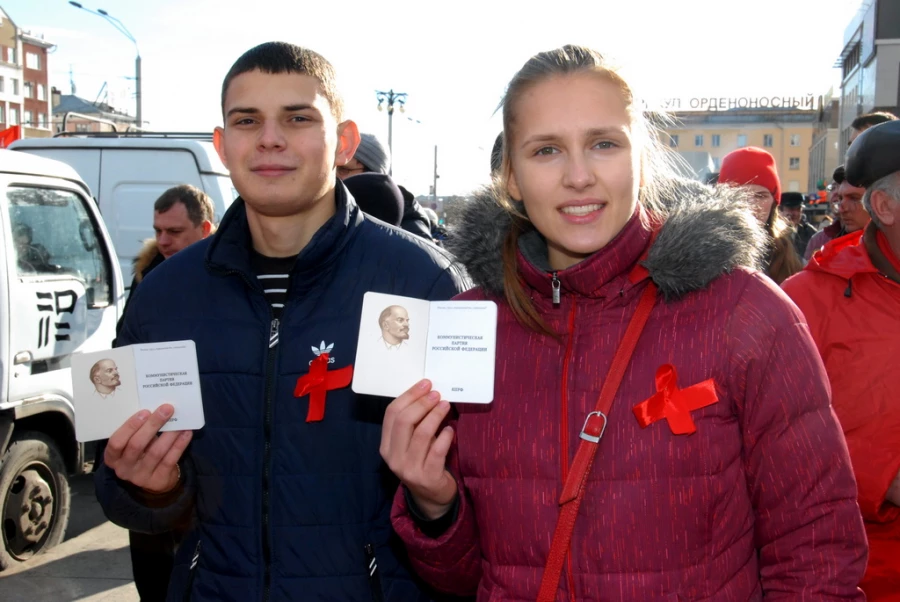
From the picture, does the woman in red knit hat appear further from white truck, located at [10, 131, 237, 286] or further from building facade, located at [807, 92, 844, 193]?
building facade, located at [807, 92, 844, 193]

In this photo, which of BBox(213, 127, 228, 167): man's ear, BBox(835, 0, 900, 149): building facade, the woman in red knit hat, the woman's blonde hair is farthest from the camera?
BBox(835, 0, 900, 149): building facade

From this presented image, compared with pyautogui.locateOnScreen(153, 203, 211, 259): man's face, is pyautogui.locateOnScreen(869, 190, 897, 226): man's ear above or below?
above

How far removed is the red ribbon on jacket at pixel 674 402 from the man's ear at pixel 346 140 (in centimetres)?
132

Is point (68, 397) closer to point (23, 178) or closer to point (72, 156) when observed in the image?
point (23, 178)

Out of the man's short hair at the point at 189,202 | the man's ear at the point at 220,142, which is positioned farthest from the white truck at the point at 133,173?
the man's ear at the point at 220,142

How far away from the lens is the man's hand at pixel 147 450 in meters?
2.09

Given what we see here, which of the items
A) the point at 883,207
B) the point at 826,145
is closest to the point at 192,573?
the point at 883,207

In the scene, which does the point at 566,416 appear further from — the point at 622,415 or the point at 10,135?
the point at 10,135

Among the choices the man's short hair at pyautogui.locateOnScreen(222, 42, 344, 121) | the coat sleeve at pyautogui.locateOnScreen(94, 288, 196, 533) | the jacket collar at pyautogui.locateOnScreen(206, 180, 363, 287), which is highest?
the man's short hair at pyautogui.locateOnScreen(222, 42, 344, 121)

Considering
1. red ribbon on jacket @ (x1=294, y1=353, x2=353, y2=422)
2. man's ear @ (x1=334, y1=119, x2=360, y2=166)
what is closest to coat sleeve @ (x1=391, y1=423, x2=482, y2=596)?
red ribbon on jacket @ (x1=294, y1=353, x2=353, y2=422)

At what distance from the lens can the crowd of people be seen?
165 centimetres

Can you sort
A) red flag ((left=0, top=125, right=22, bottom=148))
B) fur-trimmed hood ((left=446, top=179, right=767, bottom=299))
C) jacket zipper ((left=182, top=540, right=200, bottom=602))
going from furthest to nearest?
red flag ((left=0, top=125, right=22, bottom=148)), jacket zipper ((left=182, top=540, right=200, bottom=602)), fur-trimmed hood ((left=446, top=179, right=767, bottom=299))

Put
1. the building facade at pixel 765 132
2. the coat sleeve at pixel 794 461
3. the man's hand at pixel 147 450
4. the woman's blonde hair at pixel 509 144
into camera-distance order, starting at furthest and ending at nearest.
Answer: the building facade at pixel 765 132 < the man's hand at pixel 147 450 < the woman's blonde hair at pixel 509 144 < the coat sleeve at pixel 794 461

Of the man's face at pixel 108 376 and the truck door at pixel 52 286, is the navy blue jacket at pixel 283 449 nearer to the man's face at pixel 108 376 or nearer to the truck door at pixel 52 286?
the man's face at pixel 108 376
